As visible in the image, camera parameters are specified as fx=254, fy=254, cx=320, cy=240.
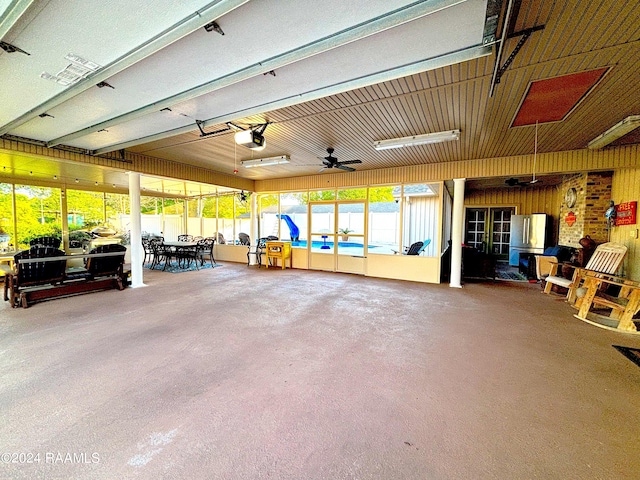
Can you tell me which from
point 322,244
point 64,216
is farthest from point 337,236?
point 64,216

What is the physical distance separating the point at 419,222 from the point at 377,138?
4.72m

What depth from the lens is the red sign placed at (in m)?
4.64

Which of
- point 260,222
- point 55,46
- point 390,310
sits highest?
point 55,46

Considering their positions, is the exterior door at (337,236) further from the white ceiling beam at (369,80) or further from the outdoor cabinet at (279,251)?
the white ceiling beam at (369,80)

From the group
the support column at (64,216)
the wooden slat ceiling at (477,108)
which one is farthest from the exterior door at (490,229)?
the support column at (64,216)

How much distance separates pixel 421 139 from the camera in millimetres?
4598

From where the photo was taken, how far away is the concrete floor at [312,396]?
150cm

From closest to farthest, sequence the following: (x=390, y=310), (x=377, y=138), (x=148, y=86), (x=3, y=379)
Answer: (x=3, y=379) → (x=148, y=86) → (x=390, y=310) → (x=377, y=138)

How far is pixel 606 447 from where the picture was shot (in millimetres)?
1617

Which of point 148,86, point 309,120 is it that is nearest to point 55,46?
point 148,86

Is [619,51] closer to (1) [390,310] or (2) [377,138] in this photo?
(2) [377,138]

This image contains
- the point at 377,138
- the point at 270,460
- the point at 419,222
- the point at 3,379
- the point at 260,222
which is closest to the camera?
the point at 270,460

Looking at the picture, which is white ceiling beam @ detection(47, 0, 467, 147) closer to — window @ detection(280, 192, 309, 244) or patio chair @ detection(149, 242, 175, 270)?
window @ detection(280, 192, 309, 244)

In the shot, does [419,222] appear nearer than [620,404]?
No
